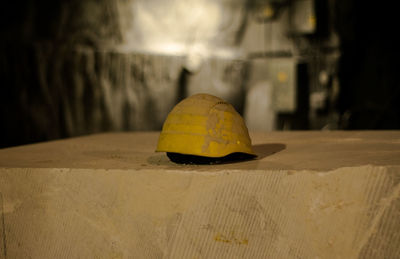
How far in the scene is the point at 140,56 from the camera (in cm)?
418

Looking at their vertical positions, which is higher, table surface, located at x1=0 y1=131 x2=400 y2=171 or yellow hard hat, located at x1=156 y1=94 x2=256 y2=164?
yellow hard hat, located at x1=156 y1=94 x2=256 y2=164

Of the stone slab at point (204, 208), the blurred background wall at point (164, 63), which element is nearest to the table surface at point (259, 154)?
the stone slab at point (204, 208)

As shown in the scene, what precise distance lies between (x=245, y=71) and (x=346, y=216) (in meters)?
2.97

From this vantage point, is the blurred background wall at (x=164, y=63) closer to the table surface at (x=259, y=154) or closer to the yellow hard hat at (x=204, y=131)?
the table surface at (x=259, y=154)

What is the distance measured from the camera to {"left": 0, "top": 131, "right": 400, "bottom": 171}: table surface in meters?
1.64

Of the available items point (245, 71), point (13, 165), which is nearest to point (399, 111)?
point (245, 71)

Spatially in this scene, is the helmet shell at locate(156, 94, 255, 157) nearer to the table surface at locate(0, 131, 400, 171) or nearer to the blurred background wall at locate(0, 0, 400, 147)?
the table surface at locate(0, 131, 400, 171)

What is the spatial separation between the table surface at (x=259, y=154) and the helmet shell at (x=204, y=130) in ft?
0.22

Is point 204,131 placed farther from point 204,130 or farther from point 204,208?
point 204,208

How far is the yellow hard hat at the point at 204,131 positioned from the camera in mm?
1674

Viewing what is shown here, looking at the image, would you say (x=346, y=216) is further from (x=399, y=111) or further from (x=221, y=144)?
(x=399, y=111)

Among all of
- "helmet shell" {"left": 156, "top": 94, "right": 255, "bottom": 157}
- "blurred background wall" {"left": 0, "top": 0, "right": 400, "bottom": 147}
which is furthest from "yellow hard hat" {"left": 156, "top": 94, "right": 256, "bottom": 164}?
"blurred background wall" {"left": 0, "top": 0, "right": 400, "bottom": 147}

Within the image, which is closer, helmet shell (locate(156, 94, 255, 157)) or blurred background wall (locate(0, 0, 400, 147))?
helmet shell (locate(156, 94, 255, 157))

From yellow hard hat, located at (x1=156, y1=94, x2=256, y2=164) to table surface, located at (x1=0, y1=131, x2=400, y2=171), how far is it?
→ 63mm
